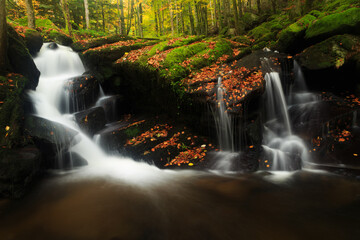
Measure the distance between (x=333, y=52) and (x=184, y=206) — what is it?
8405 mm

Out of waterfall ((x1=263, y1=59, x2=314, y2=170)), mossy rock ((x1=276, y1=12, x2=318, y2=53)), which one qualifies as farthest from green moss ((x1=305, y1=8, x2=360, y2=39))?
waterfall ((x1=263, y1=59, x2=314, y2=170))

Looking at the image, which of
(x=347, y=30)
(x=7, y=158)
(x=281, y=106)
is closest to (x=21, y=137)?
(x=7, y=158)

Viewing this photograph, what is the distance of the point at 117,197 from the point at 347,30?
10.7m

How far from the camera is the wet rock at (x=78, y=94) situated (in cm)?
841

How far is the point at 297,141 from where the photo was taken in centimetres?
643

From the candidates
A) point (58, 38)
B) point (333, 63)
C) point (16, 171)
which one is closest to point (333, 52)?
point (333, 63)

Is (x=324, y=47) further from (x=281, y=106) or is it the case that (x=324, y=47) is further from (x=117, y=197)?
(x=117, y=197)

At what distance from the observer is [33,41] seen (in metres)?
10.2

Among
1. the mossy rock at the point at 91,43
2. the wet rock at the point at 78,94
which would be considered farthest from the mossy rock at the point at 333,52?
the mossy rock at the point at 91,43

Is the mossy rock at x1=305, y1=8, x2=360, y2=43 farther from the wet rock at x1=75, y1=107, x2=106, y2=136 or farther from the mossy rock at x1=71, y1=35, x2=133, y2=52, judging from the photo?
the mossy rock at x1=71, y1=35, x2=133, y2=52

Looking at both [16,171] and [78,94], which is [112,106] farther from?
[16,171]

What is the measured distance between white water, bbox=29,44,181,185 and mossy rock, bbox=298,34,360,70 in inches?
296

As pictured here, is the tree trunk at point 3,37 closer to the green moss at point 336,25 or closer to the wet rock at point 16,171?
the wet rock at point 16,171

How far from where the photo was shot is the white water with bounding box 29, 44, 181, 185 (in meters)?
5.93
